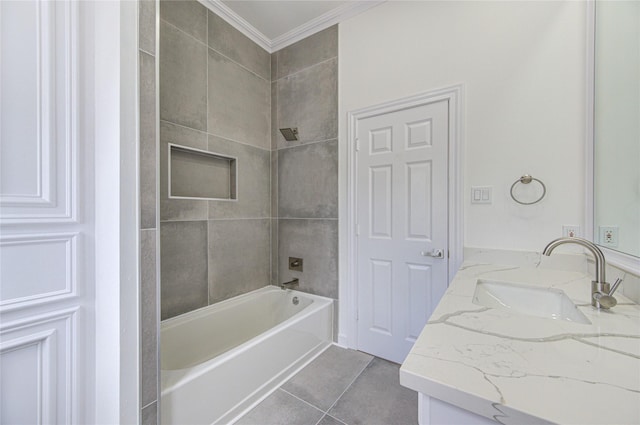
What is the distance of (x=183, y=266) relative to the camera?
1.88m

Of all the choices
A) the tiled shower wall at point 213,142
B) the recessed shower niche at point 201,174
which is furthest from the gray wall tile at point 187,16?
the recessed shower niche at point 201,174

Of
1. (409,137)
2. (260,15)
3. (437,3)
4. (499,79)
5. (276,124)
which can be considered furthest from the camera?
(276,124)

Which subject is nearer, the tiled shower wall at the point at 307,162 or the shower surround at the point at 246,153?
the shower surround at the point at 246,153

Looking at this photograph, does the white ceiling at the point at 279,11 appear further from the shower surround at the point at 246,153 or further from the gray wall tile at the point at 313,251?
the gray wall tile at the point at 313,251

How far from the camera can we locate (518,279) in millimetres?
1252

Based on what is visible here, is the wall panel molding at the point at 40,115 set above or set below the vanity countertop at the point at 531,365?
above

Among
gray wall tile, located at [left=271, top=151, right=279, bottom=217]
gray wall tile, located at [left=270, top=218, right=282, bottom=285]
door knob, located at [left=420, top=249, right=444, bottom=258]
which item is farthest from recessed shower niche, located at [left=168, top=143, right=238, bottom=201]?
door knob, located at [left=420, top=249, right=444, bottom=258]

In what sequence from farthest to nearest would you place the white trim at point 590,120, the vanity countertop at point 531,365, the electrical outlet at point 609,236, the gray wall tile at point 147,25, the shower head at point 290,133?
the shower head at point 290,133, the white trim at point 590,120, the electrical outlet at point 609,236, the gray wall tile at point 147,25, the vanity countertop at point 531,365

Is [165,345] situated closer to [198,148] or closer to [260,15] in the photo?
[198,148]

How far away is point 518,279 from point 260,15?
2.75 metres

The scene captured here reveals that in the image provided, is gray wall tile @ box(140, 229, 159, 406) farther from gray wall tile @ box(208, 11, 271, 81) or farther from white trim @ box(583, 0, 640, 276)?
white trim @ box(583, 0, 640, 276)

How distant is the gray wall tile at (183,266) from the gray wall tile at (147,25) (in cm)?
118

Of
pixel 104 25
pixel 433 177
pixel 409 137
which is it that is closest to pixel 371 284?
pixel 433 177

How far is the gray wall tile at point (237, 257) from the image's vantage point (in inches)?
82.7
